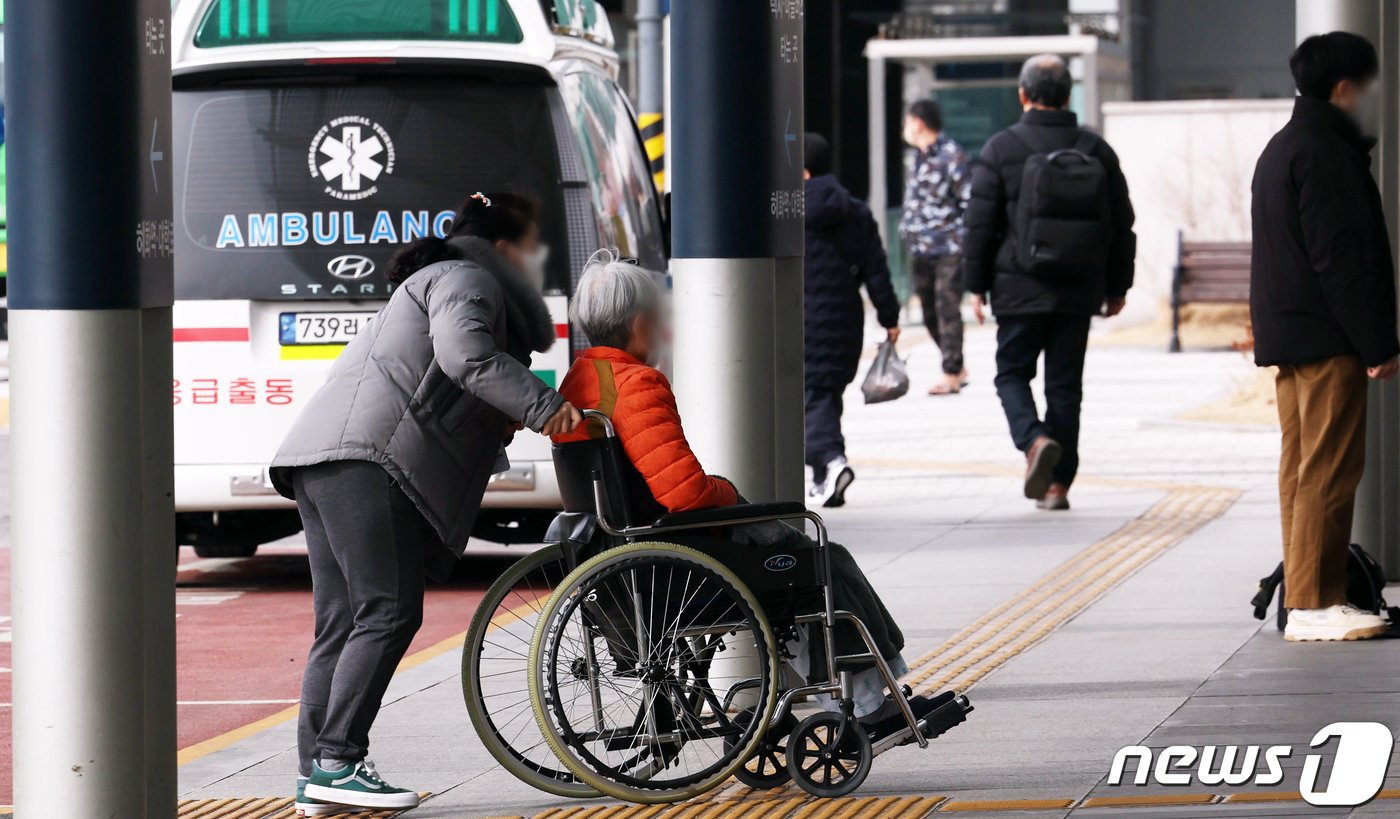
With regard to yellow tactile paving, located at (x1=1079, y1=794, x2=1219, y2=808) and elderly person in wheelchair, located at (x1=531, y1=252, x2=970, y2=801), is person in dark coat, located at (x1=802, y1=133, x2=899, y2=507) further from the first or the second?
yellow tactile paving, located at (x1=1079, y1=794, x2=1219, y2=808)

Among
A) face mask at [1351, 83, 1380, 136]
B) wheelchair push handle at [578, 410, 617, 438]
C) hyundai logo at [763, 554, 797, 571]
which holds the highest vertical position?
face mask at [1351, 83, 1380, 136]

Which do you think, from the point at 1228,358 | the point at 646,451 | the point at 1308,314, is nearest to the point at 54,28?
the point at 646,451

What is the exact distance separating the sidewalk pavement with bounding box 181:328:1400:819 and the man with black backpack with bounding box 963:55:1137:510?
463mm

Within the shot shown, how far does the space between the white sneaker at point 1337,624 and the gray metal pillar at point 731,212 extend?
2030 mm

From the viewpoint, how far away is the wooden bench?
23.5 m

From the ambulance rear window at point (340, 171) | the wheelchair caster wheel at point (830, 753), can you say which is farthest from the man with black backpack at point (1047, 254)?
the wheelchair caster wheel at point (830, 753)

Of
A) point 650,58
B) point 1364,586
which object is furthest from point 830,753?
point 650,58

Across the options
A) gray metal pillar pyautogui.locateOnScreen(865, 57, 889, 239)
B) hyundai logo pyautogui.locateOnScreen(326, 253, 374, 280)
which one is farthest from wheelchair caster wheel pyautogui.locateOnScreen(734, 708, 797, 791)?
gray metal pillar pyautogui.locateOnScreen(865, 57, 889, 239)

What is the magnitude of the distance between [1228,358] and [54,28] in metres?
18.7

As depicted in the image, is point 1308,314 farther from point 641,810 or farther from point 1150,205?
point 1150,205

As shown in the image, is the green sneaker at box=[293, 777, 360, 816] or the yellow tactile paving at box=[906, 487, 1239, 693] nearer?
the green sneaker at box=[293, 777, 360, 816]

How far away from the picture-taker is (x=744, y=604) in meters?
5.45

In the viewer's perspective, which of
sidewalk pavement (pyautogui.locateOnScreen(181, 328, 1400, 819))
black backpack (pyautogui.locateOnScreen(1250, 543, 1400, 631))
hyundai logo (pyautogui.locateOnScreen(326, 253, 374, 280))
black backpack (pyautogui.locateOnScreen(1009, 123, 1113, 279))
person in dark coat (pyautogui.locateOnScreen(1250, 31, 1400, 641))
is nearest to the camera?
sidewalk pavement (pyautogui.locateOnScreen(181, 328, 1400, 819))

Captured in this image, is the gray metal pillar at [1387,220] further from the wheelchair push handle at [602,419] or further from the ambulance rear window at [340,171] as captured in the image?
the wheelchair push handle at [602,419]
